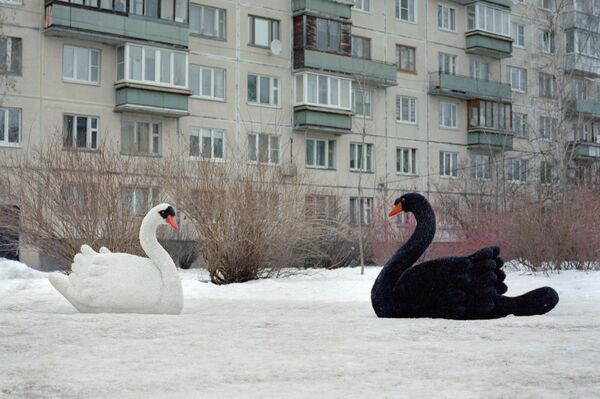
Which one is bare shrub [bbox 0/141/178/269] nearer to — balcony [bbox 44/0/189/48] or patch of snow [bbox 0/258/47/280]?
patch of snow [bbox 0/258/47/280]

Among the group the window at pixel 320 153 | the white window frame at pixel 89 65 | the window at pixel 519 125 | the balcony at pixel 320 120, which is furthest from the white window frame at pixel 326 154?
the window at pixel 519 125

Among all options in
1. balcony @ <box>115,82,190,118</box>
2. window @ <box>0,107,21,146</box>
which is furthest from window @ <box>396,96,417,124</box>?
window @ <box>0,107,21,146</box>

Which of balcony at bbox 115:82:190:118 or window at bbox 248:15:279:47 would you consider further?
window at bbox 248:15:279:47

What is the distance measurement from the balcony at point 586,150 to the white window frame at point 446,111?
323 inches

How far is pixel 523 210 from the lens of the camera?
74.5 feet

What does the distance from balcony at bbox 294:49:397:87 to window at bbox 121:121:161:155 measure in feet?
25.0

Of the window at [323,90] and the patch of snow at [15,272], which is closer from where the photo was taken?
the patch of snow at [15,272]

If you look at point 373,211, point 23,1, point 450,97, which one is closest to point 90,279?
point 373,211

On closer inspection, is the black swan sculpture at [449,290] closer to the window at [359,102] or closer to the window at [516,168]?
the window at [359,102]

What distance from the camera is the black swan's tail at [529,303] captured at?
37.7 ft

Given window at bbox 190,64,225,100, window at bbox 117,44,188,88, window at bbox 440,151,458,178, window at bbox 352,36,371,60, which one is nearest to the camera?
window at bbox 117,44,188,88

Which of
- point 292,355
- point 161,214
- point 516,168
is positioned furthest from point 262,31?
point 292,355

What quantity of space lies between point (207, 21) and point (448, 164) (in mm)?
16117

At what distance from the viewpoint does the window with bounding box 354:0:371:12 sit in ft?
140
